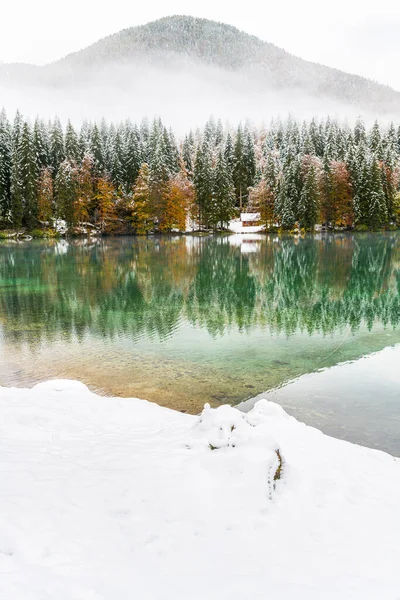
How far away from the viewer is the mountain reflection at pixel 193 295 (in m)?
17.0

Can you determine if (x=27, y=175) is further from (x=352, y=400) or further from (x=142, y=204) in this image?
(x=352, y=400)

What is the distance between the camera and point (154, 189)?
74625 mm

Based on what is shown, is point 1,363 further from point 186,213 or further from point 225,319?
point 186,213

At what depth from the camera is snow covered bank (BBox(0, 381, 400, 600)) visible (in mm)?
3662

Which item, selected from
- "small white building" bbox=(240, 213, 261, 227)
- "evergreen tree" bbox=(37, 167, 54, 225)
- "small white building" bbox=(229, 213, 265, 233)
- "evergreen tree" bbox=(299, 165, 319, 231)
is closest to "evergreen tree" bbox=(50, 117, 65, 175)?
"evergreen tree" bbox=(37, 167, 54, 225)

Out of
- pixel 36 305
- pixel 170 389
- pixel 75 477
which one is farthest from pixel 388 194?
pixel 75 477

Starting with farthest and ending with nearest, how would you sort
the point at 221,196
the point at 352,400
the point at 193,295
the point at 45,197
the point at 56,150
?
the point at 56,150 < the point at 221,196 < the point at 45,197 < the point at 193,295 < the point at 352,400

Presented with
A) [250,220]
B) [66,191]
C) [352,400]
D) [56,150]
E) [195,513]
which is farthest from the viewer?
[250,220]

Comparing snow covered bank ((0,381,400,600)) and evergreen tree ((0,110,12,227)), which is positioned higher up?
evergreen tree ((0,110,12,227))

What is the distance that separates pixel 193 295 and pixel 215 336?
7.97m

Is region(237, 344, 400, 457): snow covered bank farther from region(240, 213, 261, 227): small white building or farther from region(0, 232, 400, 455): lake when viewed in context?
region(240, 213, 261, 227): small white building

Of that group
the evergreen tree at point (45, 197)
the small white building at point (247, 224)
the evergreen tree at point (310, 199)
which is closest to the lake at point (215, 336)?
the evergreen tree at point (45, 197)

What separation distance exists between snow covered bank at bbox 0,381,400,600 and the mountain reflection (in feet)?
30.5

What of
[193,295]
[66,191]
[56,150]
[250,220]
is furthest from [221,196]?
[193,295]
